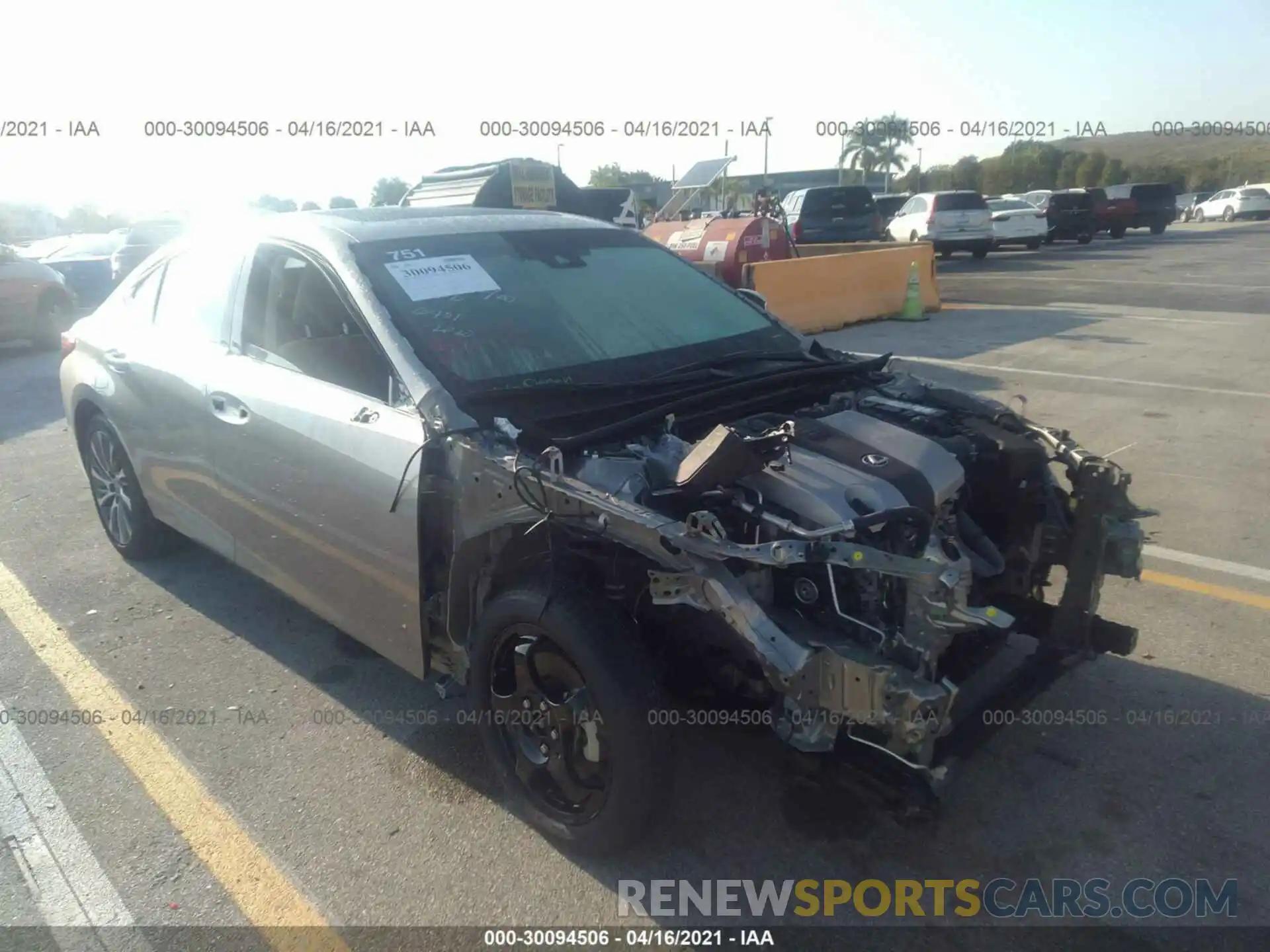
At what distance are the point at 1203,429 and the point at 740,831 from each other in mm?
5879

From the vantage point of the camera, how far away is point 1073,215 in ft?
96.4

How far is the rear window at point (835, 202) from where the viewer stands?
2088cm

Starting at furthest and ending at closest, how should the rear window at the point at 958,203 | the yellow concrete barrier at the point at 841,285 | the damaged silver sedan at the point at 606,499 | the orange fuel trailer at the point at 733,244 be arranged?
the rear window at the point at 958,203
the orange fuel trailer at the point at 733,244
the yellow concrete barrier at the point at 841,285
the damaged silver sedan at the point at 606,499

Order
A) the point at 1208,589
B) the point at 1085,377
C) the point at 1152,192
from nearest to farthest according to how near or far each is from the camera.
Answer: the point at 1208,589 → the point at 1085,377 → the point at 1152,192

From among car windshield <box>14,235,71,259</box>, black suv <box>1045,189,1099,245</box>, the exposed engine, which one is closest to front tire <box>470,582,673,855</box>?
the exposed engine

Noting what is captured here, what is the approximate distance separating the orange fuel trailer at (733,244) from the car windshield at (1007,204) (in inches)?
729

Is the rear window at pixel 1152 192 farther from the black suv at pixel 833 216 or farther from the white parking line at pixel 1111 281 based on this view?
the black suv at pixel 833 216

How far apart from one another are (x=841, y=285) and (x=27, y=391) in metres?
9.70

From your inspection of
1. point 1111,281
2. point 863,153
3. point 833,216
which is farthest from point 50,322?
point 863,153

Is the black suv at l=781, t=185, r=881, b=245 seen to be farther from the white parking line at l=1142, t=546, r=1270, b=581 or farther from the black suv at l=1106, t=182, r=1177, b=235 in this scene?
the white parking line at l=1142, t=546, r=1270, b=581

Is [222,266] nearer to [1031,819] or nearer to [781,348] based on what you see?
[781,348]

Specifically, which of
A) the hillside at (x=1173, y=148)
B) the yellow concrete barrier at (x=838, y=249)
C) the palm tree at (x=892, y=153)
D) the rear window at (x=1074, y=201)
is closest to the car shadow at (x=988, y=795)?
the yellow concrete barrier at (x=838, y=249)

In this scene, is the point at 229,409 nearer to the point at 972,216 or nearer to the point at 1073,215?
the point at 972,216

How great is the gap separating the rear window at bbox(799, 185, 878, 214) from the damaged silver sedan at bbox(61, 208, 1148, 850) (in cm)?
1753
